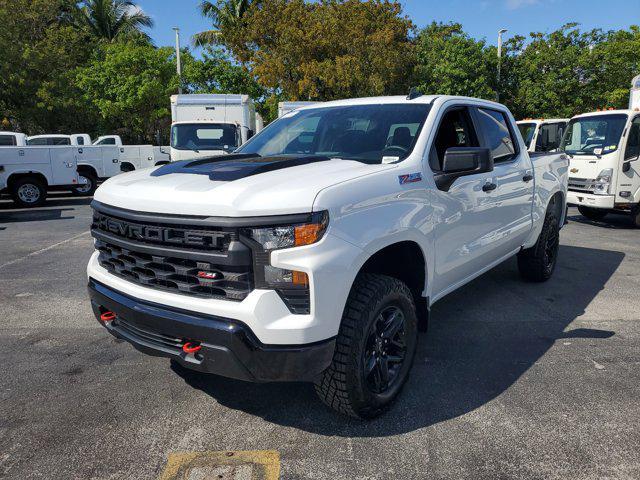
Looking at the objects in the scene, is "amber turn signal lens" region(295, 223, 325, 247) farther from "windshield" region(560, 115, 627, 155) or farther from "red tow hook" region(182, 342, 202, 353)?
"windshield" region(560, 115, 627, 155)

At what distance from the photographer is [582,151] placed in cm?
985

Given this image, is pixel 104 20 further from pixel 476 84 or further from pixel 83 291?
pixel 83 291

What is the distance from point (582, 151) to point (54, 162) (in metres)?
13.0

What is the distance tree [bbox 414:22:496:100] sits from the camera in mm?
26109

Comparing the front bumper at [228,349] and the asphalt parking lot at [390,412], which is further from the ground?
the front bumper at [228,349]

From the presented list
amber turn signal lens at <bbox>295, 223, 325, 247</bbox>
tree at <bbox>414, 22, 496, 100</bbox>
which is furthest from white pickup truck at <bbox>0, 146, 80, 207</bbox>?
tree at <bbox>414, 22, 496, 100</bbox>

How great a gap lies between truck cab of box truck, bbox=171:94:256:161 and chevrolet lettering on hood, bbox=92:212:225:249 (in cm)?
1045

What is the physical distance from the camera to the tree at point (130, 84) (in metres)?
26.7

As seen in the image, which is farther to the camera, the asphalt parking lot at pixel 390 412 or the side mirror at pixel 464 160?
the side mirror at pixel 464 160

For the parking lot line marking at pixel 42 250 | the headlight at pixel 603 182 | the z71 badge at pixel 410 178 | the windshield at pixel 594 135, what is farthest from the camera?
the windshield at pixel 594 135

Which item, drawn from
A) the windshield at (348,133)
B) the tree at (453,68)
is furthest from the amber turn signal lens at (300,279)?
the tree at (453,68)

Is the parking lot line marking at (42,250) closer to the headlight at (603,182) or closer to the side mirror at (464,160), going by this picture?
the side mirror at (464,160)

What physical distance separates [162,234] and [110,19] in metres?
37.5

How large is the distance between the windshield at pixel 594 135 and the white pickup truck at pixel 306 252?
23.4 feet
